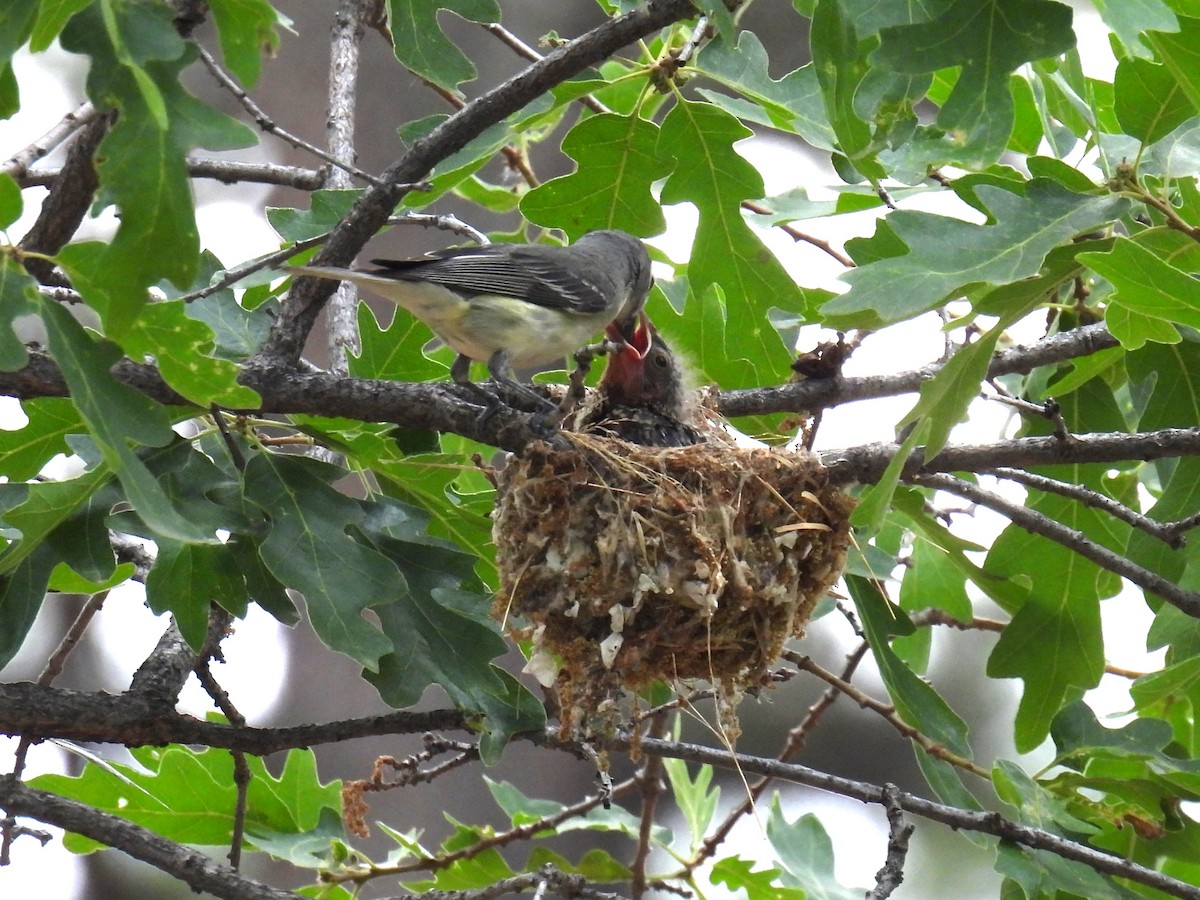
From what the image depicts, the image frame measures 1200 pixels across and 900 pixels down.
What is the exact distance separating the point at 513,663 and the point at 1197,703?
13.1 ft

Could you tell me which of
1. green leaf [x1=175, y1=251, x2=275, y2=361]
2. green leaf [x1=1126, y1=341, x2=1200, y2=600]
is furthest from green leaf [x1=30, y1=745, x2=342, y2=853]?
green leaf [x1=1126, y1=341, x2=1200, y2=600]

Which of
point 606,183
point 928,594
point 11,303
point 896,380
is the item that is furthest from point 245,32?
point 928,594

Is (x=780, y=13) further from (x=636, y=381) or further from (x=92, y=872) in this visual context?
(x=92, y=872)

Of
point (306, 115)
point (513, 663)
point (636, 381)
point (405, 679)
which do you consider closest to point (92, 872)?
point (513, 663)

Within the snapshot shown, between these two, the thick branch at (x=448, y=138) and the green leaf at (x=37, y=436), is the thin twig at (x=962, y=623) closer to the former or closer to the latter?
the thick branch at (x=448, y=138)

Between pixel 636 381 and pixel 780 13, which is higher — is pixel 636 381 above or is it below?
below

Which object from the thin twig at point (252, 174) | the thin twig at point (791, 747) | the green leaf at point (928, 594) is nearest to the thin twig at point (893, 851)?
the thin twig at point (791, 747)

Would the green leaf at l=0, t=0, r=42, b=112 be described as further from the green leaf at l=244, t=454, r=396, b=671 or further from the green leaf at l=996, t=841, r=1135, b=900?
the green leaf at l=996, t=841, r=1135, b=900

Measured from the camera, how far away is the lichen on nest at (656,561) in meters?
3.47

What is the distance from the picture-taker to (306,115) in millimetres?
7895

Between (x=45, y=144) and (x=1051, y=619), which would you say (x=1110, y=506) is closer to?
(x=1051, y=619)

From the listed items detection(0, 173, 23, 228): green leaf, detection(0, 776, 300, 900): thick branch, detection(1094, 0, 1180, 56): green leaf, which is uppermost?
detection(0, 173, 23, 228): green leaf

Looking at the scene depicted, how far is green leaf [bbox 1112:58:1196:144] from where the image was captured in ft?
10.3

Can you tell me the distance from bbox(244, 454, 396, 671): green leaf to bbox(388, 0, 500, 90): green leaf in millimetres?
1026
